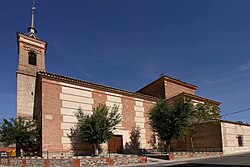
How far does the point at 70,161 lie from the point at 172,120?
39.4 feet

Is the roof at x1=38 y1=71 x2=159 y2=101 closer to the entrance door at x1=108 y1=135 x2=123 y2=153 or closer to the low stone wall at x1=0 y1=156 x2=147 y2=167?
the entrance door at x1=108 y1=135 x2=123 y2=153

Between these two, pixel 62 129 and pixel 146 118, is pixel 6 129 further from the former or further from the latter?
pixel 146 118

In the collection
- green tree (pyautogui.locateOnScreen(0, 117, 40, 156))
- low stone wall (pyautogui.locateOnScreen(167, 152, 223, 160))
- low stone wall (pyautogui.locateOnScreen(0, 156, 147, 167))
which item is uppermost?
green tree (pyautogui.locateOnScreen(0, 117, 40, 156))

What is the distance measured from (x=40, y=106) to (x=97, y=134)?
627cm

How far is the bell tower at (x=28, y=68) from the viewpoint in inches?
1005

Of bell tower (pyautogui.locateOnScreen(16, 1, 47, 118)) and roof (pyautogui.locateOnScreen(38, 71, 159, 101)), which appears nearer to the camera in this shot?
roof (pyautogui.locateOnScreen(38, 71, 159, 101))

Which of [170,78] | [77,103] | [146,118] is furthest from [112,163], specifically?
[170,78]

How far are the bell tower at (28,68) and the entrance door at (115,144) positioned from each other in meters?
9.30

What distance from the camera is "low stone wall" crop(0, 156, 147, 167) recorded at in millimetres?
17172

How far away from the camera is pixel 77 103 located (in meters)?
24.7

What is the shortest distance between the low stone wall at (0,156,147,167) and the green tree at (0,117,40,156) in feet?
5.58

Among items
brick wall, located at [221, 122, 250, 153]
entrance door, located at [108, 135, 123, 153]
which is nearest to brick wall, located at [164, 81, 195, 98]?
brick wall, located at [221, 122, 250, 153]

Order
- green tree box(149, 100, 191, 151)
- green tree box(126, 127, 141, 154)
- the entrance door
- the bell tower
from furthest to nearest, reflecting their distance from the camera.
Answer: green tree box(126, 127, 141, 154), the entrance door, the bell tower, green tree box(149, 100, 191, 151)

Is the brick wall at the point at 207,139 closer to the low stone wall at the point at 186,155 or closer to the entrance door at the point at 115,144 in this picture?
the low stone wall at the point at 186,155
